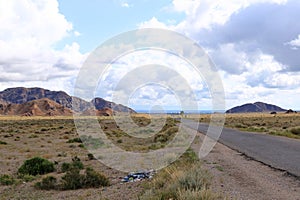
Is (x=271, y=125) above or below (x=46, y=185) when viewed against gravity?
above

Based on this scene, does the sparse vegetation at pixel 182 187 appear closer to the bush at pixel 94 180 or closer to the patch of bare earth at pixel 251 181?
the patch of bare earth at pixel 251 181

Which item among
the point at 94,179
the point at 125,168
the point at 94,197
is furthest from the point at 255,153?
the point at 94,197

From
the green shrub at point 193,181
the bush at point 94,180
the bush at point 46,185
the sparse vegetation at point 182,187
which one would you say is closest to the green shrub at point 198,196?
the sparse vegetation at point 182,187

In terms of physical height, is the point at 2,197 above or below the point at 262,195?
below

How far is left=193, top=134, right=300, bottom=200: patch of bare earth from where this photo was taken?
10270 mm

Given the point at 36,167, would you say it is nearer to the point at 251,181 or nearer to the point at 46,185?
the point at 46,185

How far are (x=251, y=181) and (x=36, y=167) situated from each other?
36.2 feet

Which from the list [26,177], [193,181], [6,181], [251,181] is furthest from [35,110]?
[193,181]

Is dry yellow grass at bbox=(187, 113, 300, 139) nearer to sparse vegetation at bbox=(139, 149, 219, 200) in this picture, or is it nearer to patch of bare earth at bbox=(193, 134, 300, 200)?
patch of bare earth at bbox=(193, 134, 300, 200)

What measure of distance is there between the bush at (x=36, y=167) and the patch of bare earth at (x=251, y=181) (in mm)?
7941

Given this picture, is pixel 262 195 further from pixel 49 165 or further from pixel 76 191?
pixel 49 165

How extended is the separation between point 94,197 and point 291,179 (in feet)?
22.4

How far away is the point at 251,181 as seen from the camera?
40.4 ft

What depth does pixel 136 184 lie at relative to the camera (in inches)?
537
